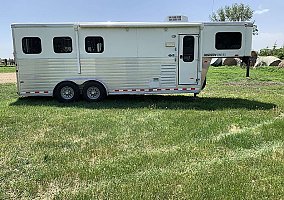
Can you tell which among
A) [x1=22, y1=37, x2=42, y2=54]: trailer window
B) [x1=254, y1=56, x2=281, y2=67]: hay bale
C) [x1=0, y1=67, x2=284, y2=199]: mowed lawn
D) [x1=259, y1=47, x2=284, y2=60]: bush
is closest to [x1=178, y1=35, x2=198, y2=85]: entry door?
[x1=0, y1=67, x2=284, y2=199]: mowed lawn

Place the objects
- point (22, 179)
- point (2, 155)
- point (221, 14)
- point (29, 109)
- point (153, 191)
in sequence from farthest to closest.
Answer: point (221, 14), point (29, 109), point (2, 155), point (22, 179), point (153, 191)

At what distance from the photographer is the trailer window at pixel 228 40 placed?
366 inches

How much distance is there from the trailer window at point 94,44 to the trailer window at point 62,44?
515 millimetres

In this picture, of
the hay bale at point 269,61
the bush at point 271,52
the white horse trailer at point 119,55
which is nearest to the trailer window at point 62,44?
the white horse trailer at point 119,55

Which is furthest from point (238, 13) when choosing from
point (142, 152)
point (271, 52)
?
point (142, 152)

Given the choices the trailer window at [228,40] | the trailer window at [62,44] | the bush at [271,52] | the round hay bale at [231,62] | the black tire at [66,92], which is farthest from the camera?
the bush at [271,52]

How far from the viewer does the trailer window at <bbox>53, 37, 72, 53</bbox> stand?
376 inches

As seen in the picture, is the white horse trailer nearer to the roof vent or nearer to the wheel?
the wheel

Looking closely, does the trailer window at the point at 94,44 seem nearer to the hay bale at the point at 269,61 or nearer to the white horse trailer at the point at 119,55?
the white horse trailer at the point at 119,55

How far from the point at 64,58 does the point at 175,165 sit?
6291mm

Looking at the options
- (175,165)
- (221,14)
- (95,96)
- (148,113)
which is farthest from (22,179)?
(221,14)

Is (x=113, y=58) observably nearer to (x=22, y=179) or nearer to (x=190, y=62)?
(x=190, y=62)

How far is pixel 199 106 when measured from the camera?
9062 millimetres

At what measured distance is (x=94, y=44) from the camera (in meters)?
9.62
